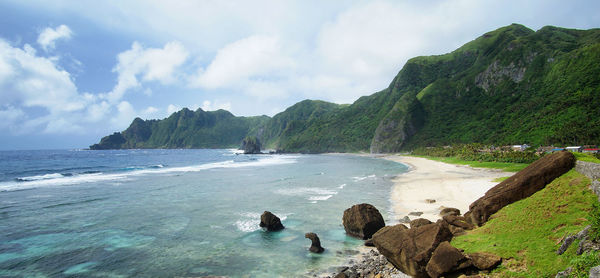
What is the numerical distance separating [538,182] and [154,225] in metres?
29.1

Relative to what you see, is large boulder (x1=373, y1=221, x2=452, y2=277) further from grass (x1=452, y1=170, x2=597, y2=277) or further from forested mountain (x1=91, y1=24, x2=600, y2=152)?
forested mountain (x1=91, y1=24, x2=600, y2=152)

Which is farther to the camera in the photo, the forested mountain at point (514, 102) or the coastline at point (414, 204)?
the forested mountain at point (514, 102)

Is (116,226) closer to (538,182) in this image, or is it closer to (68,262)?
(68,262)

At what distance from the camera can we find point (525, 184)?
15242 millimetres

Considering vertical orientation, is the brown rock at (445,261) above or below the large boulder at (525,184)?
below

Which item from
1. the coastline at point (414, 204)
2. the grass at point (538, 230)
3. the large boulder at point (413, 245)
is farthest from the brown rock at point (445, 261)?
the coastline at point (414, 204)

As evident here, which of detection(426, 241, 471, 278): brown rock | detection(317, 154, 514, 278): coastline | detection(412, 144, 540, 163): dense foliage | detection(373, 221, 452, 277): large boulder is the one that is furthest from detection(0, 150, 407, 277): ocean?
detection(412, 144, 540, 163): dense foliage

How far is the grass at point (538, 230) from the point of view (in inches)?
384

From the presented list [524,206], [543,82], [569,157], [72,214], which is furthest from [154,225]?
[543,82]

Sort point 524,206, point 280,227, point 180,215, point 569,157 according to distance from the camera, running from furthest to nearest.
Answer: point 180,215, point 280,227, point 569,157, point 524,206

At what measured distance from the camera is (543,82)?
12638cm

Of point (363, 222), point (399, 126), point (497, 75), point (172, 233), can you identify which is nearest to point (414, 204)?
point (363, 222)

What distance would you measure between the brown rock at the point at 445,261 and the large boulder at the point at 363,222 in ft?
29.0

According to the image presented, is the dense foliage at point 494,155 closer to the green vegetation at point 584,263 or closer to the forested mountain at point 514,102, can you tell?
the forested mountain at point 514,102
